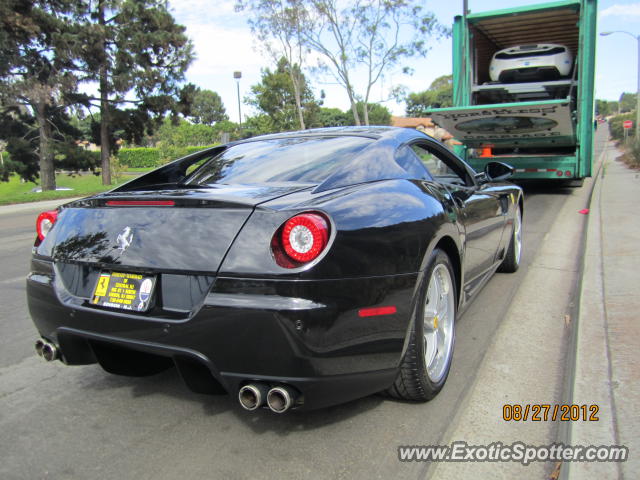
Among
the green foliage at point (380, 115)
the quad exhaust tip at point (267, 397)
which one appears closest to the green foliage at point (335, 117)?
the green foliage at point (380, 115)

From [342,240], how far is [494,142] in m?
11.4

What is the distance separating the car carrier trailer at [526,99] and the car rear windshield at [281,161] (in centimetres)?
777

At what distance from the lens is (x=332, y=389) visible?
2.20 meters

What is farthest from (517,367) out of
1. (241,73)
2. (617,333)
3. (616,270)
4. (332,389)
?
(241,73)

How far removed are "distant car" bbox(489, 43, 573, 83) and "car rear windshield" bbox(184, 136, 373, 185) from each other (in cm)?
959

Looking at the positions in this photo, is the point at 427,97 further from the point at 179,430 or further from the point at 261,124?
the point at 179,430

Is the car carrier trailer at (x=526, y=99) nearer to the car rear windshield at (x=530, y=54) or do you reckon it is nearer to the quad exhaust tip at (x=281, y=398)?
the car rear windshield at (x=530, y=54)

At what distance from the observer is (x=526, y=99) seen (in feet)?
38.7

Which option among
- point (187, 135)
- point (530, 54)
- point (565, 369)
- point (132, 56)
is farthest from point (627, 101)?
point (565, 369)

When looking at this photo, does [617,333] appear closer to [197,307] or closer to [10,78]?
[197,307]

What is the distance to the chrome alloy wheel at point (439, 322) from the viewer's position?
2.81m

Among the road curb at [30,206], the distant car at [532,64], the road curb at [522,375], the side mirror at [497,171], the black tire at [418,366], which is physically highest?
the distant car at [532,64]

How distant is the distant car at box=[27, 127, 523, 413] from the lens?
2102 millimetres

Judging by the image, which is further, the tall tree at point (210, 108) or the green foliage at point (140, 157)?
the tall tree at point (210, 108)
